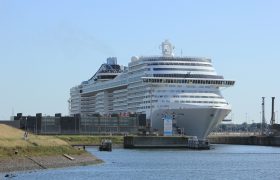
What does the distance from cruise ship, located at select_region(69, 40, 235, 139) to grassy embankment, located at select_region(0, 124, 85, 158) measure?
6068 centimetres

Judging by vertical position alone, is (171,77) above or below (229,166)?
above

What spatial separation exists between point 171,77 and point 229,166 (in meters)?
68.1

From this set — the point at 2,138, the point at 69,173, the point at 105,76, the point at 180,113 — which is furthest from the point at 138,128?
the point at 69,173

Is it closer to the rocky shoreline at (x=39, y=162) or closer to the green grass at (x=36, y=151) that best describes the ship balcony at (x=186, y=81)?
the green grass at (x=36, y=151)

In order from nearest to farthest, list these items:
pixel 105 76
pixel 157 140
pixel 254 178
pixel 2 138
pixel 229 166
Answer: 1. pixel 254 178
2. pixel 2 138
3. pixel 229 166
4. pixel 157 140
5. pixel 105 76

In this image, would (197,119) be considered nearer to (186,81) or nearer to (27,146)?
(186,81)

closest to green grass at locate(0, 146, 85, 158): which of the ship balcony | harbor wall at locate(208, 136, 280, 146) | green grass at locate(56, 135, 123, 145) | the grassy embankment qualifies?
the grassy embankment

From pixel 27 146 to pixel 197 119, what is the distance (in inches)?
2794

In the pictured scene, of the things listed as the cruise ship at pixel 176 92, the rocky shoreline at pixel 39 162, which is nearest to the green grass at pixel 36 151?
the rocky shoreline at pixel 39 162

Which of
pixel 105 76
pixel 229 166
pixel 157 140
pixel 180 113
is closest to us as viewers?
pixel 229 166

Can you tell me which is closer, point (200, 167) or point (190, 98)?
point (200, 167)

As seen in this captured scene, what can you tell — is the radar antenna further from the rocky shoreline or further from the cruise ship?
the rocky shoreline

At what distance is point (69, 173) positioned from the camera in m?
64.3

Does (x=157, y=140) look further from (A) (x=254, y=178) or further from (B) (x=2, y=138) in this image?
(A) (x=254, y=178)
